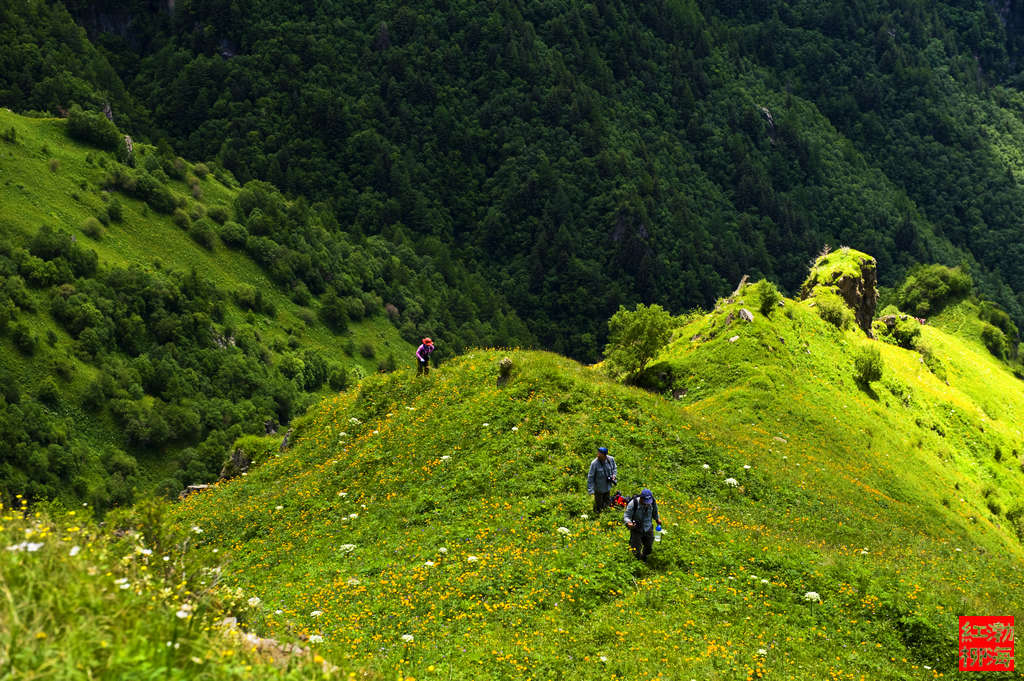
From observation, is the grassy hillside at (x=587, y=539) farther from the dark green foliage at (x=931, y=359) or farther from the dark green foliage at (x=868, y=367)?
the dark green foliage at (x=931, y=359)

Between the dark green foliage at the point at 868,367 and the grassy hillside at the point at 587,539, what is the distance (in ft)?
45.5

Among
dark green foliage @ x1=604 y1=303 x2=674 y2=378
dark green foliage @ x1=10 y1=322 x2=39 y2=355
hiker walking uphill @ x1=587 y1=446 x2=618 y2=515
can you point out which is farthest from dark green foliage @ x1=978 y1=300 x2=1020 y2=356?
dark green foliage @ x1=10 y1=322 x2=39 y2=355

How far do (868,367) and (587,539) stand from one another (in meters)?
48.5

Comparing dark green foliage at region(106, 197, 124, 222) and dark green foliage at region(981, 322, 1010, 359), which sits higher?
dark green foliage at region(981, 322, 1010, 359)

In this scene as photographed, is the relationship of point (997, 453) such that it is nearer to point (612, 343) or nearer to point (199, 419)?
point (612, 343)

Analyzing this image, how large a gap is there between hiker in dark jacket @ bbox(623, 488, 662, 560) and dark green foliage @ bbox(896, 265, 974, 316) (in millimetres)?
152193

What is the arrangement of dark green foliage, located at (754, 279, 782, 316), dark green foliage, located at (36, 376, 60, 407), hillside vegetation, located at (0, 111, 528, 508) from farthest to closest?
dark green foliage, located at (36, 376, 60, 407) → hillside vegetation, located at (0, 111, 528, 508) → dark green foliage, located at (754, 279, 782, 316)

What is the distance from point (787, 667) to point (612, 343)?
120 feet

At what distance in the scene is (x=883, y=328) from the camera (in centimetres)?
9044

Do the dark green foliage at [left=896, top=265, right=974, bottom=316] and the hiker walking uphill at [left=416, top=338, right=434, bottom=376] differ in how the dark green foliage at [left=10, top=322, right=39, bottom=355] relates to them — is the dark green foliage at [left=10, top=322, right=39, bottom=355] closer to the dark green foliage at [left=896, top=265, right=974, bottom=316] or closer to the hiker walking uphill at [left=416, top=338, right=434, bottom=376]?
the hiker walking uphill at [left=416, top=338, right=434, bottom=376]

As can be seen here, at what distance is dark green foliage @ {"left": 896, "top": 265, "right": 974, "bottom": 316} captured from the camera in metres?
150

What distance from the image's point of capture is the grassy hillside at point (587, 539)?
1719cm

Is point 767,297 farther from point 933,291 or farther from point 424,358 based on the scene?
point 933,291

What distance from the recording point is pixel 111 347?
15525 centimetres
